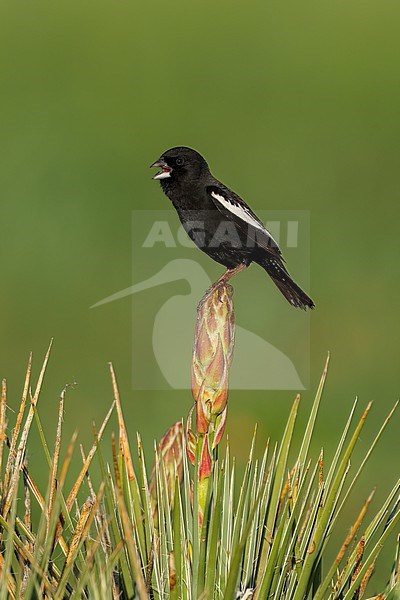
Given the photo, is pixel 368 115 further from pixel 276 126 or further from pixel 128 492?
pixel 128 492

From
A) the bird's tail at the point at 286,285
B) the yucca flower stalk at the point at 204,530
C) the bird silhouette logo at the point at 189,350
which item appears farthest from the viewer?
the bird silhouette logo at the point at 189,350

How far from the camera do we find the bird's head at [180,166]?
222cm

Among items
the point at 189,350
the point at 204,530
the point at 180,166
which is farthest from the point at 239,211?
the point at 189,350

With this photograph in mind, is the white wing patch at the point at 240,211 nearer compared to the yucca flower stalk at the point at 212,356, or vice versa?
the yucca flower stalk at the point at 212,356

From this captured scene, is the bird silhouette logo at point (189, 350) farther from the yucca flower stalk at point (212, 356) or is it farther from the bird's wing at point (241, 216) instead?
the yucca flower stalk at point (212, 356)

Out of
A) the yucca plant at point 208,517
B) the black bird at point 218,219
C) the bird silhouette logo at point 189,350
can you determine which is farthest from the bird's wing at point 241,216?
the bird silhouette logo at point 189,350

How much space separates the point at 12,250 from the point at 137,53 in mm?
3995

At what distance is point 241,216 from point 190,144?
18.3ft

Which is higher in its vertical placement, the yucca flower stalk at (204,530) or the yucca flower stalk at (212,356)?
the yucca flower stalk at (212,356)

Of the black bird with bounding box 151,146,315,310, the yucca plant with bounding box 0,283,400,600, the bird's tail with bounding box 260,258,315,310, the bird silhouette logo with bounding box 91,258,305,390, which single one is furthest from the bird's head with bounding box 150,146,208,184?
the bird silhouette logo with bounding box 91,258,305,390

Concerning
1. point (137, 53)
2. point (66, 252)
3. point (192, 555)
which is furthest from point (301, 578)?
point (137, 53)

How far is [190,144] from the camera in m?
7.84

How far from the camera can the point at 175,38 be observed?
1076cm

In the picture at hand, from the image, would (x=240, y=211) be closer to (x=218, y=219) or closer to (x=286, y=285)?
(x=218, y=219)
